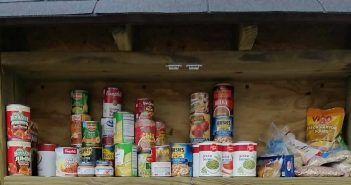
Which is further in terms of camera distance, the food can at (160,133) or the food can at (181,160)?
the food can at (160,133)

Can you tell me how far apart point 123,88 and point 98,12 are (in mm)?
544

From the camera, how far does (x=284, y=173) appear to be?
69.0 inches

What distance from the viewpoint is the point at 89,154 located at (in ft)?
6.00

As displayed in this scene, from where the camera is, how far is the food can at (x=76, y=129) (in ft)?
6.26

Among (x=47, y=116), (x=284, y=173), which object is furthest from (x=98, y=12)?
Answer: (x=284, y=173)

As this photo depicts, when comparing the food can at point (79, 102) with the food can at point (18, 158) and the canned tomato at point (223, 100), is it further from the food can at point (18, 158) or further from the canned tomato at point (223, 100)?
the canned tomato at point (223, 100)

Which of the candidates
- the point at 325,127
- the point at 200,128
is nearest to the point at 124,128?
the point at 200,128

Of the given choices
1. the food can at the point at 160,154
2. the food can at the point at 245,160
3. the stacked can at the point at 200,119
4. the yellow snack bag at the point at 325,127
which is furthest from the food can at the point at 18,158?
the yellow snack bag at the point at 325,127

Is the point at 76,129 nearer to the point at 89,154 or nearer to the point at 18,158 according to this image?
the point at 89,154

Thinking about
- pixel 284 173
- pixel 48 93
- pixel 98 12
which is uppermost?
pixel 98 12

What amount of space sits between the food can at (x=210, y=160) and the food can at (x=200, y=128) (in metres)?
0.16

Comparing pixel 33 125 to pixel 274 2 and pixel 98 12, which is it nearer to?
pixel 98 12

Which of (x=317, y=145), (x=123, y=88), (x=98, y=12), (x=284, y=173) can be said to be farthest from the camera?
(x=123, y=88)

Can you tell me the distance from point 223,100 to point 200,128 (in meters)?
0.13
